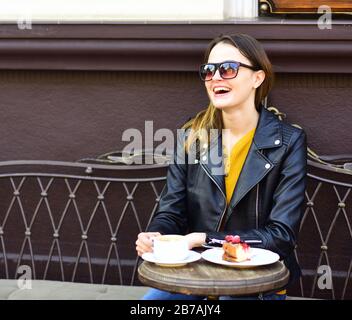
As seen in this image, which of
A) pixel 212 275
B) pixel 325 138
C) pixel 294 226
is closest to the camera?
pixel 212 275

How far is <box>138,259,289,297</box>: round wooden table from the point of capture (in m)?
3.11

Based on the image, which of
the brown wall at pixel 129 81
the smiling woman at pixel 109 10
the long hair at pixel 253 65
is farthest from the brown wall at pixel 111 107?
the long hair at pixel 253 65

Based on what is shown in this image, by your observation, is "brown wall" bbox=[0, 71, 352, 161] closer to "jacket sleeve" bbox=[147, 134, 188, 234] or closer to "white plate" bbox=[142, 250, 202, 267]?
"jacket sleeve" bbox=[147, 134, 188, 234]

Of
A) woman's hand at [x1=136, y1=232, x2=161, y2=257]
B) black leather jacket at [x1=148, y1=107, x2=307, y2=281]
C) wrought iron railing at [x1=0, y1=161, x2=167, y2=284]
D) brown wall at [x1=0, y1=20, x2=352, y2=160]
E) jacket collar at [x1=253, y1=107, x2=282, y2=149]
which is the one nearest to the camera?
woman's hand at [x1=136, y1=232, x2=161, y2=257]

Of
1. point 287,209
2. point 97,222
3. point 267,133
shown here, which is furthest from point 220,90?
point 97,222

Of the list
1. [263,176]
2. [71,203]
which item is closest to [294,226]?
[263,176]

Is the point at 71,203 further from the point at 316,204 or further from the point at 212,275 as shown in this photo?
the point at 212,275

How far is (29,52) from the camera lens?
16.5 ft

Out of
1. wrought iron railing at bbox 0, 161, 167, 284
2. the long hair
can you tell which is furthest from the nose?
wrought iron railing at bbox 0, 161, 167, 284

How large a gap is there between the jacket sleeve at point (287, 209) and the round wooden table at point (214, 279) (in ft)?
1.00

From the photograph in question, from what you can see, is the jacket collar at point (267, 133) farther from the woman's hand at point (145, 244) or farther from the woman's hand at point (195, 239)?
the woman's hand at point (145, 244)

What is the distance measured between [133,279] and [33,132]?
1222 millimetres

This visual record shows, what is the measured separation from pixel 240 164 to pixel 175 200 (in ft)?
1.31

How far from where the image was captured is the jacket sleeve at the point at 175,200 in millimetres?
3959
